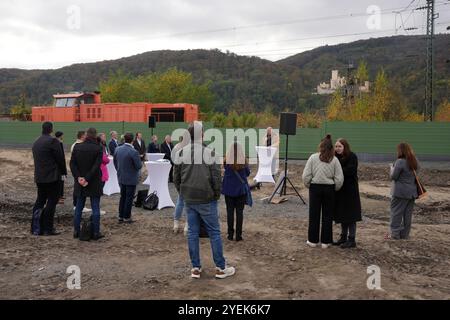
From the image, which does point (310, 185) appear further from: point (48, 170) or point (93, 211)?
point (48, 170)

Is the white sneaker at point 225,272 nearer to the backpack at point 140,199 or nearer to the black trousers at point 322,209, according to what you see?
the black trousers at point 322,209

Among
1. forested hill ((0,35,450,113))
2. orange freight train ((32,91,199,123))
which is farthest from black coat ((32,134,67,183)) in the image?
forested hill ((0,35,450,113))

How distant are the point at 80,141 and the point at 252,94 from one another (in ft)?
260

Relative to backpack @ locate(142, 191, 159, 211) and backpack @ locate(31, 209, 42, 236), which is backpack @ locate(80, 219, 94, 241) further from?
backpack @ locate(142, 191, 159, 211)

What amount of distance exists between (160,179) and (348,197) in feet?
15.2

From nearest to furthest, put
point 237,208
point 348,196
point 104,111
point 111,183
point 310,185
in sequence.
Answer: point 310,185 → point 348,196 → point 237,208 → point 111,183 → point 104,111

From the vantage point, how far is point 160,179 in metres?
10.1

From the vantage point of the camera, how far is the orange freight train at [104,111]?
27938 millimetres

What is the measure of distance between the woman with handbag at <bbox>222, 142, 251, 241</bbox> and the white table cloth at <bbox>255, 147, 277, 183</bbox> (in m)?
6.40

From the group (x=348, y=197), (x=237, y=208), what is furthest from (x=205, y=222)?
(x=348, y=197)

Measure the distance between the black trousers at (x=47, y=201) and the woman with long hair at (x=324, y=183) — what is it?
4.11 meters

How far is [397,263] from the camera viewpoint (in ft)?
20.6

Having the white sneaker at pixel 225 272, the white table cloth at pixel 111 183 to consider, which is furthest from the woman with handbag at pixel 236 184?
the white table cloth at pixel 111 183

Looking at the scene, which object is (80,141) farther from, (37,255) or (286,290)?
(286,290)
